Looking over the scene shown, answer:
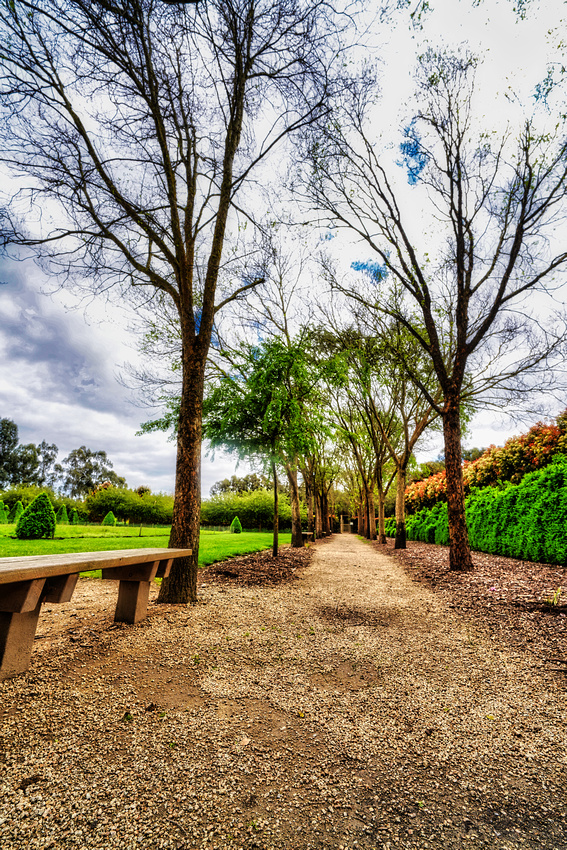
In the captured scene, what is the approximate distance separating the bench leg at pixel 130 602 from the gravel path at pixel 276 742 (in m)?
0.20

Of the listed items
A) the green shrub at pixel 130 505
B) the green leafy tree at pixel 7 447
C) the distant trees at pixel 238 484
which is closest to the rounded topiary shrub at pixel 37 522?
the green shrub at pixel 130 505

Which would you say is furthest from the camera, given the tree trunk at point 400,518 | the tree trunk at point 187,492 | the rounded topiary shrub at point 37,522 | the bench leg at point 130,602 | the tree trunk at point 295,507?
the tree trunk at point 400,518

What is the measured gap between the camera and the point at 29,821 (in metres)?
1.52

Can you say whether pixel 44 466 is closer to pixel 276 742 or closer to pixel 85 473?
pixel 85 473

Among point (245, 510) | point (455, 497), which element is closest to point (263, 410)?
point (455, 497)

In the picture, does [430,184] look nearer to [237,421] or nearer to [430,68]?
[430,68]

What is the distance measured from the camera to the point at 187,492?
4.98 metres

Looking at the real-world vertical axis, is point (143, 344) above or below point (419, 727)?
above

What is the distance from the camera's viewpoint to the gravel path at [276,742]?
5.15 feet

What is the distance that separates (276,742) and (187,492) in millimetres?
3249

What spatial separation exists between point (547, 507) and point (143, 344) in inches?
379

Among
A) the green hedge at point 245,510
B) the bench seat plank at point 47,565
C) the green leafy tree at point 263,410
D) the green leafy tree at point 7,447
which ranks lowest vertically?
the green hedge at point 245,510

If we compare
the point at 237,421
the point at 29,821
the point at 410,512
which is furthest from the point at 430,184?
the point at 410,512

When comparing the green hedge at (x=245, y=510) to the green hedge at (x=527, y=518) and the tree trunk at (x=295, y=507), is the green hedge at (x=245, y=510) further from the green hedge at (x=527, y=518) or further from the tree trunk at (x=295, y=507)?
the green hedge at (x=527, y=518)
